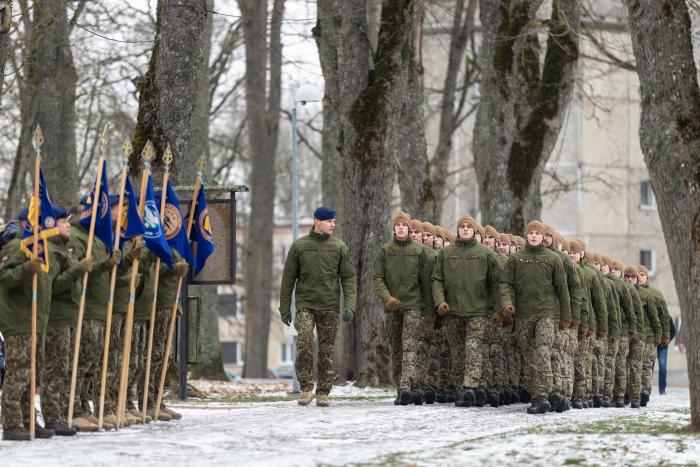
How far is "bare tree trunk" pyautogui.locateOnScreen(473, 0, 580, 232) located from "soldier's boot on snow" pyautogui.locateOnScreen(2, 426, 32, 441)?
1462cm

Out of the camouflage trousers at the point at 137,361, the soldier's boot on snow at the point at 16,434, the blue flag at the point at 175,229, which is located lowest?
the soldier's boot on snow at the point at 16,434

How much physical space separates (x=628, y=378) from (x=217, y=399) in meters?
6.14

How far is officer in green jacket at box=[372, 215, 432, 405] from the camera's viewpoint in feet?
61.4

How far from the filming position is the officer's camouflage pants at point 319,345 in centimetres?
1764

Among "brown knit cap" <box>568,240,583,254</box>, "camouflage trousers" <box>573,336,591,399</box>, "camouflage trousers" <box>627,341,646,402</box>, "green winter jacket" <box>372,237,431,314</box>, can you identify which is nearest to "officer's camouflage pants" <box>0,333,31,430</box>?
"green winter jacket" <box>372,237,431,314</box>

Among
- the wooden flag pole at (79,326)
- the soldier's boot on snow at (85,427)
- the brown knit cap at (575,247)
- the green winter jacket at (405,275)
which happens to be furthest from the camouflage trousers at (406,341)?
the wooden flag pole at (79,326)

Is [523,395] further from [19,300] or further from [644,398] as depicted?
[19,300]

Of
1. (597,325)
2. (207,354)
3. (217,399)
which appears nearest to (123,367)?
(217,399)

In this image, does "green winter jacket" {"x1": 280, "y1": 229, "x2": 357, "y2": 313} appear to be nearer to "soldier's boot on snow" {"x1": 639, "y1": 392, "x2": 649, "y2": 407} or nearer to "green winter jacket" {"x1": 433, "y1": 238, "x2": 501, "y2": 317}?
"green winter jacket" {"x1": 433, "y1": 238, "x2": 501, "y2": 317}

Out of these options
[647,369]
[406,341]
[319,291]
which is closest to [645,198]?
[647,369]

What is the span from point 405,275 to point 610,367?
4.63m

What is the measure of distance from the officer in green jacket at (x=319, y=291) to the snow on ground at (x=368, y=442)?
3.40ft

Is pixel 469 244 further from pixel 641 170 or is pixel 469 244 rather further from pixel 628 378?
pixel 641 170

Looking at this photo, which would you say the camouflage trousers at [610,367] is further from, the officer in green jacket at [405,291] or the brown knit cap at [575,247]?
the officer in green jacket at [405,291]
